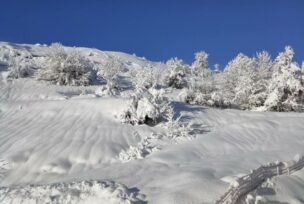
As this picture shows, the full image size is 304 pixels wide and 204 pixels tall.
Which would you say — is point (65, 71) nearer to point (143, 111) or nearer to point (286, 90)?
point (143, 111)

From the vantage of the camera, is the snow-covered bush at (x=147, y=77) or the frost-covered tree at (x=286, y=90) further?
the snow-covered bush at (x=147, y=77)

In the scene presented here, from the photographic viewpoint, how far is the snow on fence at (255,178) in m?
6.17

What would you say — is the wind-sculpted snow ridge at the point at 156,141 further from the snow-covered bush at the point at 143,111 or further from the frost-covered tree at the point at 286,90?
the frost-covered tree at the point at 286,90

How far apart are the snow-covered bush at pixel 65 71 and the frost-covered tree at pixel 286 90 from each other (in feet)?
25.1

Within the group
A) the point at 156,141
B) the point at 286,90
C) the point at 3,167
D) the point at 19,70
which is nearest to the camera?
the point at 3,167

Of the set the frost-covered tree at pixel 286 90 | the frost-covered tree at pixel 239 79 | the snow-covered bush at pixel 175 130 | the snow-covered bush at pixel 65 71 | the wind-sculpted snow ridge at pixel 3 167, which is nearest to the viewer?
the wind-sculpted snow ridge at pixel 3 167

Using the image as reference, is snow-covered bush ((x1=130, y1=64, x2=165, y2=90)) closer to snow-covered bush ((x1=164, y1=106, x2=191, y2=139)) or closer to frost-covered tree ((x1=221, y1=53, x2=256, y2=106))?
frost-covered tree ((x1=221, y1=53, x2=256, y2=106))

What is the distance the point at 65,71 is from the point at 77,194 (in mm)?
12367

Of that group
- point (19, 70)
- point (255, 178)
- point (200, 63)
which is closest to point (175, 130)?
point (255, 178)

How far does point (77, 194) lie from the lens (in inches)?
279

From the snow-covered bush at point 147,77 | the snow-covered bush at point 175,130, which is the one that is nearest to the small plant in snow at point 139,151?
the snow-covered bush at point 175,130

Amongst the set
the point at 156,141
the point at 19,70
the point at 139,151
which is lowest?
the point at 139,151

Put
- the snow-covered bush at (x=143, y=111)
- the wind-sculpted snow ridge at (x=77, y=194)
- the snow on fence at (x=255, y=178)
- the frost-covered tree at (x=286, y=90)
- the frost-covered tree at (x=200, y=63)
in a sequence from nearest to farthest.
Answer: the snow on fence at (x=255, y=178) < the wind-sculpted snow ridge at (x=77, y=194) < the snow-covered bush at (x=143, y=111) < the frost-covered tree at (x=286, y=90) < the frost-covered tree at (x=200, y=63)

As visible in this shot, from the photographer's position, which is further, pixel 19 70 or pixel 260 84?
pixel 19 70
